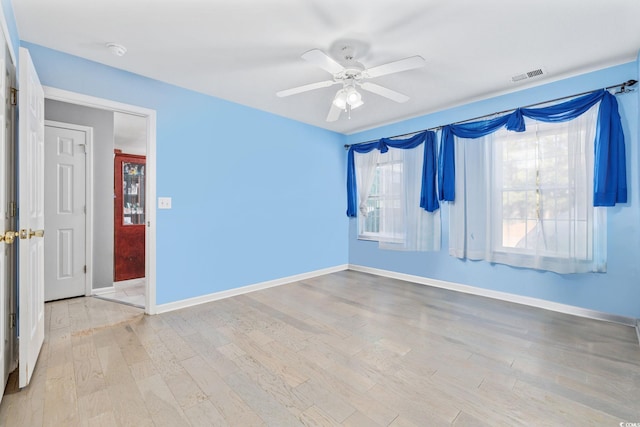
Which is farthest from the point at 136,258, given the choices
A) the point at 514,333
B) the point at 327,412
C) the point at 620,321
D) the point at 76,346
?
the point at 620,321

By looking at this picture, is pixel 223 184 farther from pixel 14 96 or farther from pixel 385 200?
pixel 385 200

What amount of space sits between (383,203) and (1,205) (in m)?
4.09

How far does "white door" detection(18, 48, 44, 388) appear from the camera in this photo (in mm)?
1729

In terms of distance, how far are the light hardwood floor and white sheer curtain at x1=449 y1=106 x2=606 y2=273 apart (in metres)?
0.66

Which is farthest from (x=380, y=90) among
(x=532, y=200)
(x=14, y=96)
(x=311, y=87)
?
(x=14, y=96)

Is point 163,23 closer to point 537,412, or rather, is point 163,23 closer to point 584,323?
point 537,412

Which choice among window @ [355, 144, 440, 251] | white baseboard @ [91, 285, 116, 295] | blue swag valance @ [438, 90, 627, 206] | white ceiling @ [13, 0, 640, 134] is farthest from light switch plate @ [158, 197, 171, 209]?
blue swag valance @ [438, 90, 627, 206]

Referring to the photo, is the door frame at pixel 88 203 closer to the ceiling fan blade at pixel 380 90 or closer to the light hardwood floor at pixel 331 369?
the light hardwood floor at pixel 331 369

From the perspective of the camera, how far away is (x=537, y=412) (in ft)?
5.15

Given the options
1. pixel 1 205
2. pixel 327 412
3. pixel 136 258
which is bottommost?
pixel 327 412

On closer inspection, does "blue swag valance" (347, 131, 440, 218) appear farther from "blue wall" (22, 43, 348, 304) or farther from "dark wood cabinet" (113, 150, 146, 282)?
"dark wood cabinet" (113, 150, 146, 282)

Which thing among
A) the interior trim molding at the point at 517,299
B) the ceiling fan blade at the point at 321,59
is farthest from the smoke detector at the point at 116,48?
the interior trim molding at the point at 517,299

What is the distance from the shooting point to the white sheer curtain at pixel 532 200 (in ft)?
9.28

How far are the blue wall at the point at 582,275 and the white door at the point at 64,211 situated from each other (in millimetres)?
4592
